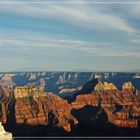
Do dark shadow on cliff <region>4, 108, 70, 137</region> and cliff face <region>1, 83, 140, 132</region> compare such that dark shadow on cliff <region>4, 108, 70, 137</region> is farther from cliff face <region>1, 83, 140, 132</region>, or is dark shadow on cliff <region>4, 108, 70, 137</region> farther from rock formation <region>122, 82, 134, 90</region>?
rock formation <region>122, 82, 134, 90</region>

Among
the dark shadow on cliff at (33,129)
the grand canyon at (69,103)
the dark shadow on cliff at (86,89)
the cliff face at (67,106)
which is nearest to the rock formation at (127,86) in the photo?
the grand canyon at (69,103)

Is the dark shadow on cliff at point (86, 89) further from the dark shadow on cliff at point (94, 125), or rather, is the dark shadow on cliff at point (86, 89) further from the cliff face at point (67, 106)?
the dark shadow on cliff at point (94, 125)

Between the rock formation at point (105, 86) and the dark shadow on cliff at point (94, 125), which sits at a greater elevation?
the rock formation at point (105, 86)

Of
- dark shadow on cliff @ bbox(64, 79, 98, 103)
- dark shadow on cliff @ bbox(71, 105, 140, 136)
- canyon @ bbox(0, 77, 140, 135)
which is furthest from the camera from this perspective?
canyon @ bbox(0, 77, 140, 135)

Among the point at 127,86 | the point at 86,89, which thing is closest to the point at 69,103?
the point at 86,89

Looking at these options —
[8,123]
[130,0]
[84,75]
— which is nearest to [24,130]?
[8,123]

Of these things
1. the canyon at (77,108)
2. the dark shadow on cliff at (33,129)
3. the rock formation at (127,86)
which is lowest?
the dark shadow on cliff at (33,129)

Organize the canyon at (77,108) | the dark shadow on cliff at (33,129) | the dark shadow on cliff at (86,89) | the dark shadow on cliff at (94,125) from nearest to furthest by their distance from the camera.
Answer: the dark shadow on cliff at (94,125), the dark shadow on cliff at (33,129), the dark shadow on cliff at (86,89), the canyon at (77,108)

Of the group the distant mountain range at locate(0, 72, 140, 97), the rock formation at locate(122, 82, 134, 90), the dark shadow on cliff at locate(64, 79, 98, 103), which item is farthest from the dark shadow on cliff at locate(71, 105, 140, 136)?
the rock formation at locate(122, 82, 134, 90)

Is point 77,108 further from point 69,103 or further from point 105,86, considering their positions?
point 105,86
